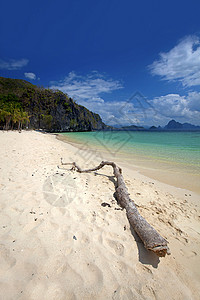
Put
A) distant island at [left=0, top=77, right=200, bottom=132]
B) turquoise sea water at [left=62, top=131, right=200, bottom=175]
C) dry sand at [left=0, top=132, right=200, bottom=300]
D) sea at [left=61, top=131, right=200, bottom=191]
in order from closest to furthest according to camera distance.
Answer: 1. dry sand at [left=0, top=132, right=200, bottom=300]
2. sea at [left=61, top=131, right=200, bottom=191]
3. turquoise sea water at [left=62, top=131, right=200, bottom=175]
4. distant island at [left=0, top=77, right=200, bottom=132]

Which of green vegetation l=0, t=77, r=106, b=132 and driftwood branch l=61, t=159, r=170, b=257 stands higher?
green vegetation l=0, t=77, r=106, b=132

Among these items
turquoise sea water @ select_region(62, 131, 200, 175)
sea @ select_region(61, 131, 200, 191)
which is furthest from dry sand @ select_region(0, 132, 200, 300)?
turquoise sea water @ select_region(62, 131, 200, 175)

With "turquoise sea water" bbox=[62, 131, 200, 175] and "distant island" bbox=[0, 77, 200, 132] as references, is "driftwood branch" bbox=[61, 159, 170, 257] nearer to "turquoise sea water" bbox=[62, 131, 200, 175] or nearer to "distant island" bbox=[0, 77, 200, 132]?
"turquoise sea water" bbox=[62, 131, 200, 175]

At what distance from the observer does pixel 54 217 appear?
307 cm

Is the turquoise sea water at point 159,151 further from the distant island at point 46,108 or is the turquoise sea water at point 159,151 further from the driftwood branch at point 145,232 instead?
the distant island at point 46,108

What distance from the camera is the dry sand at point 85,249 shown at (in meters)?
1.77

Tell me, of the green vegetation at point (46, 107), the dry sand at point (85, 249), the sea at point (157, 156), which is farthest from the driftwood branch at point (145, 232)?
the green vegetation at point (46, 107)

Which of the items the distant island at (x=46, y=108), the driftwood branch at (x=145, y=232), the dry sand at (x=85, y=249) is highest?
the distant island at (x=46, y=108)

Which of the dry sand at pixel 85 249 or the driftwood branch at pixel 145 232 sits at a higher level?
the driftwood branch at pixel 145 232

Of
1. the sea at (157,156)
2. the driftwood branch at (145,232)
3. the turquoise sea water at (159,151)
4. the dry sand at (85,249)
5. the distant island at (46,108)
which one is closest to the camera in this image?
the dry sand at (85,249)

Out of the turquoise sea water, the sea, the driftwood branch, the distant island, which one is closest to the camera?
the driftwood branch

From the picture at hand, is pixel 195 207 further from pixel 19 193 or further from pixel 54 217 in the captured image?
pixel 19 193

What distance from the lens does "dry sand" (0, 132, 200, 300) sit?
1.77 metres

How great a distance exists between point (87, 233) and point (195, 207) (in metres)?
4.14
